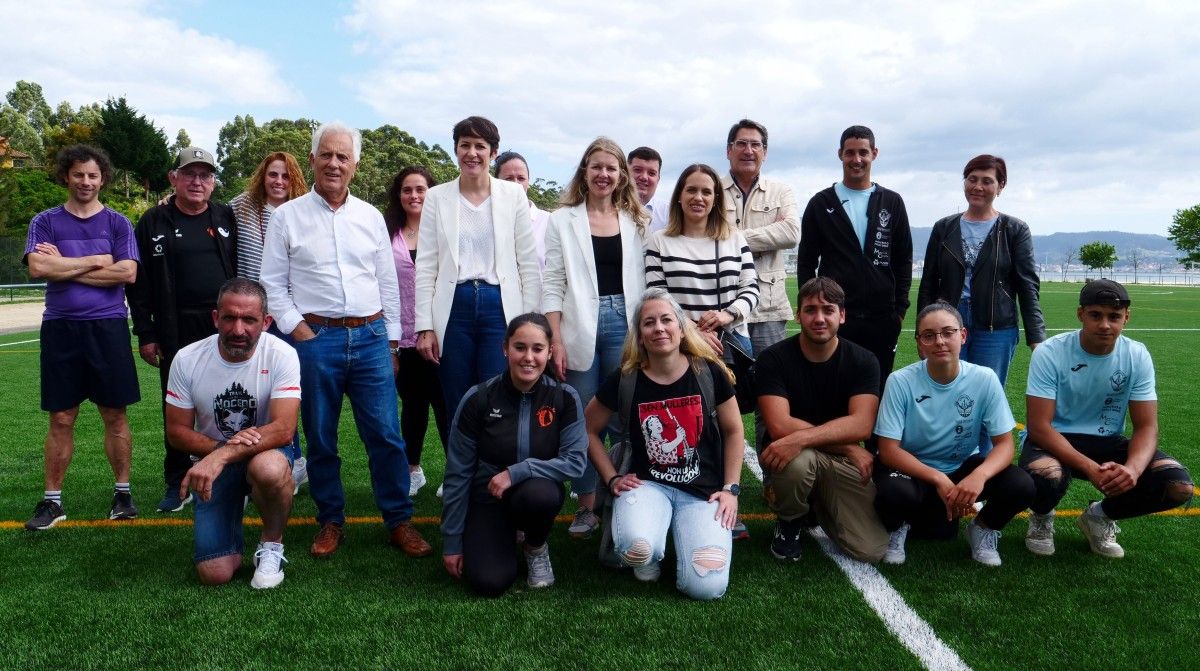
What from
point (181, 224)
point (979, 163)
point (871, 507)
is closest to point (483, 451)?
point (871, 507)

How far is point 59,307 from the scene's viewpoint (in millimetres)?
4043

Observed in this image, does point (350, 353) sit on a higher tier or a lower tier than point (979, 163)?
lower

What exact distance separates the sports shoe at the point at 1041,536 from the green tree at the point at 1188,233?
74342 millimetres

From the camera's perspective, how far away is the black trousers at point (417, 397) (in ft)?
15.7

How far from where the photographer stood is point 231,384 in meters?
Result: 3.43

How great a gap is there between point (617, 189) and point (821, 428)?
154cm

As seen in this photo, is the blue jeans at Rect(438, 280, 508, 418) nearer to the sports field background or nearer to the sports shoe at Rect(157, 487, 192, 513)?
the sports field background

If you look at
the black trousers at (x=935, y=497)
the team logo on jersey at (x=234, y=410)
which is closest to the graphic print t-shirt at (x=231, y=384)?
the team logo on jersey at (x=234, y=410)

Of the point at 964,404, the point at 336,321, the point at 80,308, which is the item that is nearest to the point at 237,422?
the point at 336,321

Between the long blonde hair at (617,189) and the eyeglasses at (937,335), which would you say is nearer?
the eyeglasses at (937,335)

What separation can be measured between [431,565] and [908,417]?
2327mm

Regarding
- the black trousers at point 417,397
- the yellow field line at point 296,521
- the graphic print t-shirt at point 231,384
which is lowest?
the yellow field line at point 296,521

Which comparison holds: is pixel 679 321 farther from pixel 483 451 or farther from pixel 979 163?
pixel 979 163

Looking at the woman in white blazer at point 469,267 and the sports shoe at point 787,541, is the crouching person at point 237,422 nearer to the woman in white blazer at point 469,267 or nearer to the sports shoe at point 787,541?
the woman in white blazer at point 469,267
